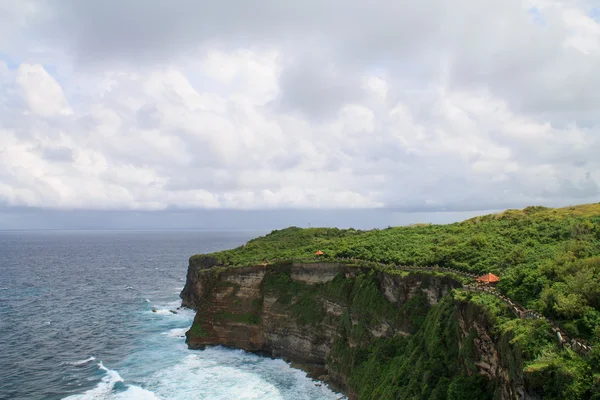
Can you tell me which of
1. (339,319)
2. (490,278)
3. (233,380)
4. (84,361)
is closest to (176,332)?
(84,361)

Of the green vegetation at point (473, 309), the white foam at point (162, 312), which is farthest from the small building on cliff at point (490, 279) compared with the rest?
the white foam at point (162, 312)

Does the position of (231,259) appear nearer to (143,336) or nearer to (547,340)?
(143,336)

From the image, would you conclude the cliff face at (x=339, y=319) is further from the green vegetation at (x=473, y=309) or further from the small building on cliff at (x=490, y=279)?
the small building on cliff at (x=490, y=279)

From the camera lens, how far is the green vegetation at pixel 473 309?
1046 inches

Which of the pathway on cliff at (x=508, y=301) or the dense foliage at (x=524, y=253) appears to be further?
the dense foliage at (x=524, y=253)

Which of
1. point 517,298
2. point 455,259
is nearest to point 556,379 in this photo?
point 517,298

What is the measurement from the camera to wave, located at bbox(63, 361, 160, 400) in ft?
177

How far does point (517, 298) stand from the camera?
3741cm

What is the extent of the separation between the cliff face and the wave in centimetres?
1563

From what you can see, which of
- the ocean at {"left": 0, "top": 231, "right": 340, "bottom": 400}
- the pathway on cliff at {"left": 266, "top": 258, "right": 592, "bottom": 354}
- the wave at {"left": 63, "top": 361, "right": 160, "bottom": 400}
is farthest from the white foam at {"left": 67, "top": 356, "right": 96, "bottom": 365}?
the pathway on cliff at {"left": 266, "top": 258, "right": 592, "bottom": 354}

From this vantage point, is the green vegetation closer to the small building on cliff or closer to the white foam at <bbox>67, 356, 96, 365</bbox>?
the small building on cliff

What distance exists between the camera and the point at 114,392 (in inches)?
2174

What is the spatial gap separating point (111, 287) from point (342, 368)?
8892cm

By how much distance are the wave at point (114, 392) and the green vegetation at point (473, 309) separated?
2355 cm
